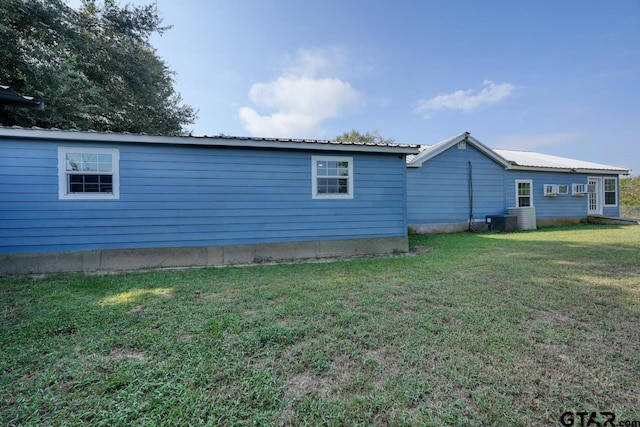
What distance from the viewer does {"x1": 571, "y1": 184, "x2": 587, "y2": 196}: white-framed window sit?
1265 centimetres

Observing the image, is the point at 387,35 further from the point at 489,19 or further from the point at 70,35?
the point at 70,35

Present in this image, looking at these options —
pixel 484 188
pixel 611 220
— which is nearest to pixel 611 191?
pixel 611 220

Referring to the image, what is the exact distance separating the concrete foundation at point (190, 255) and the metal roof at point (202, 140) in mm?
2280

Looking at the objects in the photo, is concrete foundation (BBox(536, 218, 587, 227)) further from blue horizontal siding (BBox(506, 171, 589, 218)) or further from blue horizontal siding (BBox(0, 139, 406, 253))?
blue horizontal siding (BBox(0, 139, 406, 253))

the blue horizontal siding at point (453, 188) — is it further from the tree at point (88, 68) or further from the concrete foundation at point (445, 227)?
the tree at point (88, 68)

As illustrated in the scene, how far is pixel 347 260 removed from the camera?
5.94 m

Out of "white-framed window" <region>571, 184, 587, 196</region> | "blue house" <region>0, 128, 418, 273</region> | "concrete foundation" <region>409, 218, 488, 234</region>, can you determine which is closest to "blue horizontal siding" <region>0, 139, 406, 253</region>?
"blue house" <region>0, 128, 418, 273</region>

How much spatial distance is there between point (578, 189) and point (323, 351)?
16874mm

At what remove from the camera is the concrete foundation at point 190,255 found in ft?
16.3

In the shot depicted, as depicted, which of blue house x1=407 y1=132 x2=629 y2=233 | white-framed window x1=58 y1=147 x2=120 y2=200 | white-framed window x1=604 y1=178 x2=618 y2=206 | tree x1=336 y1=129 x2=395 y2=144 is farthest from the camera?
tree x1=336 y1=129 x2=395 y2=144

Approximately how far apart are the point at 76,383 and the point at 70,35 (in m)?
13.3

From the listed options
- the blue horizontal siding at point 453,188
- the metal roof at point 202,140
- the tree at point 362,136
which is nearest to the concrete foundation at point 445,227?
the blue horizontal siding at point 453,188

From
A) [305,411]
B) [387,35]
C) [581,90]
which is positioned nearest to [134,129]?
[387,35]

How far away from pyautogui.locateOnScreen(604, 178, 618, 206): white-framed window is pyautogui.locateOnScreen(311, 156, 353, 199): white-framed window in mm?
16304
